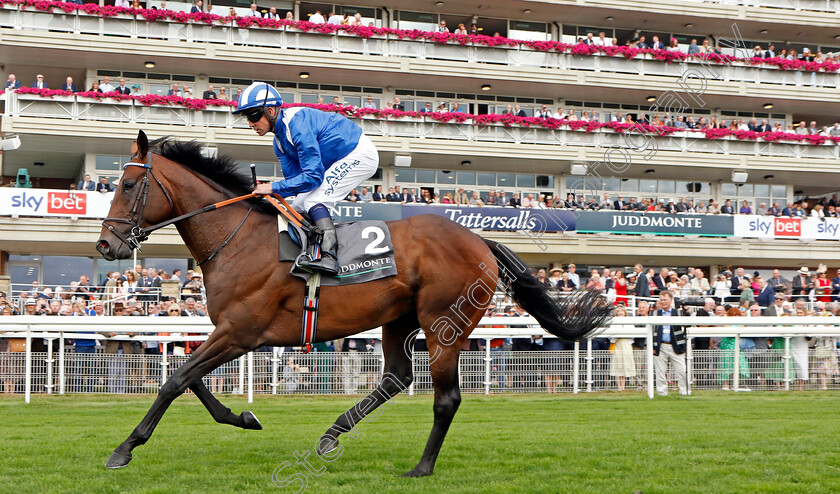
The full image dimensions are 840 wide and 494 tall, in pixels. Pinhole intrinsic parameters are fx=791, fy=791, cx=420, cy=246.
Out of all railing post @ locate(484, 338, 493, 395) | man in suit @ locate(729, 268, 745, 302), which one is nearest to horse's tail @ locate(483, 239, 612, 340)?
railing post @ locate(484, 338, 493, 395)

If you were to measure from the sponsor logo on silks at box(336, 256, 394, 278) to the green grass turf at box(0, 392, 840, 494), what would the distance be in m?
1.24

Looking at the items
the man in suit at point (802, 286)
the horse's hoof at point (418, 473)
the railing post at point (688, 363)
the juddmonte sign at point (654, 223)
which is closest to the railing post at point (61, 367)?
the horse's hoof at point (418, 473)

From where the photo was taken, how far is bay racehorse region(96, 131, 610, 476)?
195 inches

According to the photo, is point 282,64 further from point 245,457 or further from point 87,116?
point 245,457

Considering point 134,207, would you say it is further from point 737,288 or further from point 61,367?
point 737,288

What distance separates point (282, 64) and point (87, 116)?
6300 millimetres

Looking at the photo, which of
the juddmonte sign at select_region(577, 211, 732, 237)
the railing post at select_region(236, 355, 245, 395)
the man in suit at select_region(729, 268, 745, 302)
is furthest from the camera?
the juddmonte sign at select_region(577, 211, 732, 237)

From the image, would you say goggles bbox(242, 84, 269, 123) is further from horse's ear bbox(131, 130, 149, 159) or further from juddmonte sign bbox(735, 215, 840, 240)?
juddmonte sign bbox(735, 215, 840, 240)

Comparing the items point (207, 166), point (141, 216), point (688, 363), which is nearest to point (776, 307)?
point (688, 363)

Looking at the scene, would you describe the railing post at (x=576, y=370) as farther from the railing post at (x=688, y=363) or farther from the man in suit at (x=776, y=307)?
the man in suit at (x=776, y=307)

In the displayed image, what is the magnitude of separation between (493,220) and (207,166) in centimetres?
1815

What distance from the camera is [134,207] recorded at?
5.11 metres

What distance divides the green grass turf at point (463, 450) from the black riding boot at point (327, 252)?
1.26 metres

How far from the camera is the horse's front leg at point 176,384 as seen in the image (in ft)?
15.4
